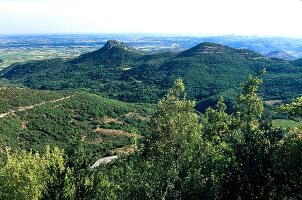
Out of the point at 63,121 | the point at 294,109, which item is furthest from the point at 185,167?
the point at 63,121

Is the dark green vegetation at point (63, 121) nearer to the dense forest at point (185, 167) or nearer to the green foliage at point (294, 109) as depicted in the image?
the dense forest at point (185, 167)

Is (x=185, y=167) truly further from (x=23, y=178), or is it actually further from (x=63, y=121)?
(x=63, y=121)

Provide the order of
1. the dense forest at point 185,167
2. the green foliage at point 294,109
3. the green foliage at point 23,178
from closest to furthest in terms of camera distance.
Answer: the dense forest at point 185,167
the green foliage at point 294,109
the green foliage at point 23,178

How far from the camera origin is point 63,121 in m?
98.8

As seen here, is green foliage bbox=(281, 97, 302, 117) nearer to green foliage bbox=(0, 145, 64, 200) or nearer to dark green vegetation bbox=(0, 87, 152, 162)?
green foliage bbox=(0, 145, 64, 200)

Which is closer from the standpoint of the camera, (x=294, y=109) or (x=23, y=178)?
(x=294, y=109)

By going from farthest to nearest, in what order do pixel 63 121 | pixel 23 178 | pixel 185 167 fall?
pixel 63 121, pixel 23 178, pixel 185 167

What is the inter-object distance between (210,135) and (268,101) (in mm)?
116149

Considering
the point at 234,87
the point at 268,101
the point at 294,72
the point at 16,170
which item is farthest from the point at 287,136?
the point at 294,72

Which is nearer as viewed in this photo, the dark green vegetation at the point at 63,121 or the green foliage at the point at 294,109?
the green foliage at the point at 294,109

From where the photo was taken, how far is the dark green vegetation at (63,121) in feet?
273

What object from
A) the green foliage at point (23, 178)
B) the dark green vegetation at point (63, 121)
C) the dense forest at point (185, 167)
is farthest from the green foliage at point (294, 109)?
the dark green vegetation at point (63, 121)

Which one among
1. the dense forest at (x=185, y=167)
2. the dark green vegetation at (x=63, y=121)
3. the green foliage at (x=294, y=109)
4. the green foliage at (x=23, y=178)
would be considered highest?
the green foliage at (x=294, y=109)

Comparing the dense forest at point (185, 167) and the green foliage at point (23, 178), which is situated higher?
the dense forest at point (185, 167)
